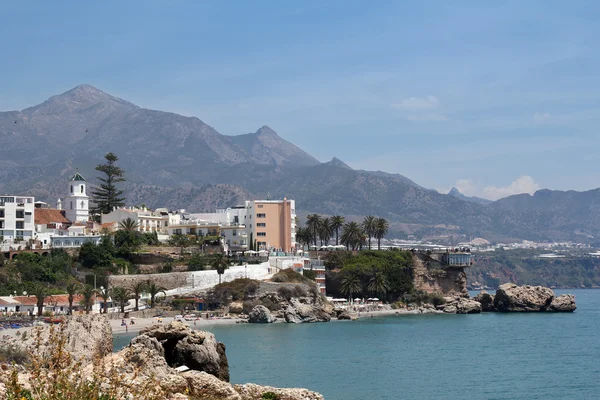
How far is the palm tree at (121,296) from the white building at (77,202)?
25.6 m

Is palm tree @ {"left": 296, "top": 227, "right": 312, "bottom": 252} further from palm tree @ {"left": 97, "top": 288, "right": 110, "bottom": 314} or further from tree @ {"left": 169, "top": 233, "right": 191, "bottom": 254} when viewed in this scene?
palm tree @ {"left": 97, "top": 288, "right": 110, "bottom": 314}

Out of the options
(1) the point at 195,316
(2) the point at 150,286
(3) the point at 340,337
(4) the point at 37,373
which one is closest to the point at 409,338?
(3) the point at 340,337

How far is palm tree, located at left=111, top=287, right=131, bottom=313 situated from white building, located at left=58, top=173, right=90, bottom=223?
84.0 ft

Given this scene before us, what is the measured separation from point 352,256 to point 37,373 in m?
85.5

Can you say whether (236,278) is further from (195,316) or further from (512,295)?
(512,295)

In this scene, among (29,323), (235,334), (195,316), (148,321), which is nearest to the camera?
(29,323)

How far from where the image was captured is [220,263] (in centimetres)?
8094

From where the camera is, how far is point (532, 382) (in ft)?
136

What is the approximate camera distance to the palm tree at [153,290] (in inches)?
2867

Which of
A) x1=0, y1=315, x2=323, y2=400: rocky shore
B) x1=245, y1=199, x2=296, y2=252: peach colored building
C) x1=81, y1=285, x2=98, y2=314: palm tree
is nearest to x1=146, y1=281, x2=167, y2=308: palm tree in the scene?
x1=81, y1=285, x2=98, y2=314: palm tree

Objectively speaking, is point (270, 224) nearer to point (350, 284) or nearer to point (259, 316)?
point (350, 284)

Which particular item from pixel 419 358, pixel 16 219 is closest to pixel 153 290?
pixel 16 219

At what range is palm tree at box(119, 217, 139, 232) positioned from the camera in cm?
8669

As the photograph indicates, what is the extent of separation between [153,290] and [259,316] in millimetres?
8988
